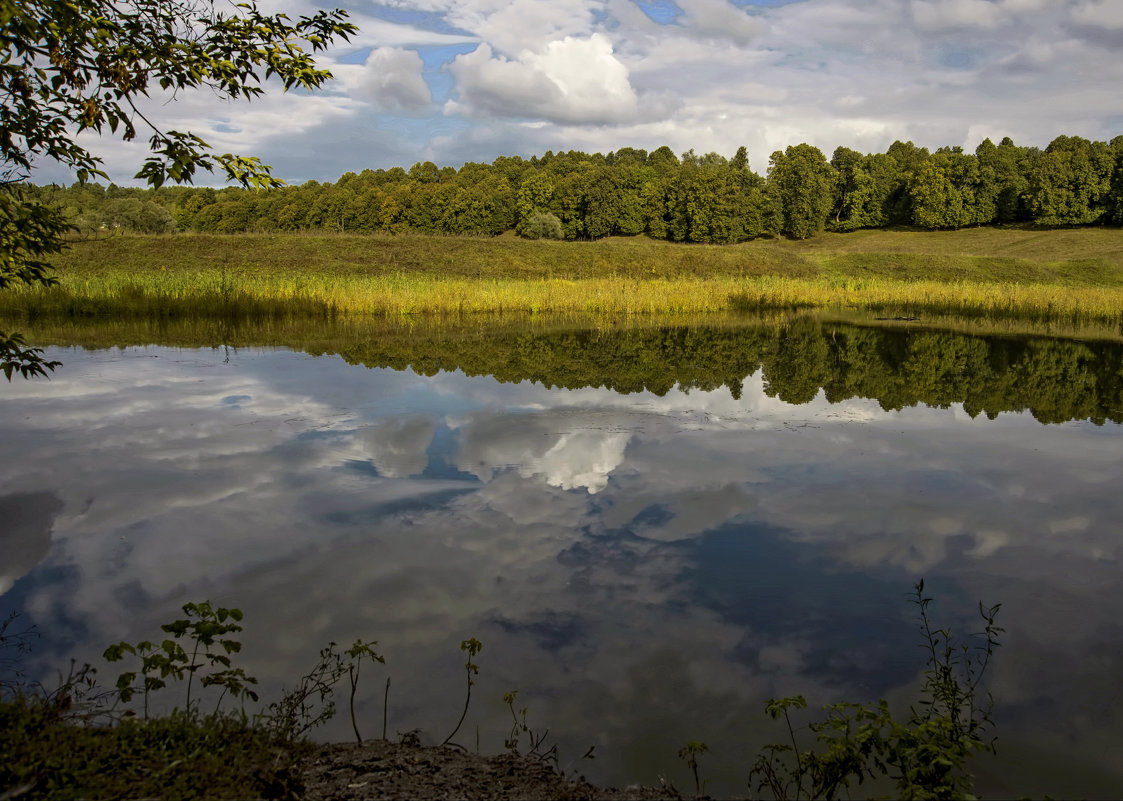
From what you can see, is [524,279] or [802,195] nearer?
[524,279]

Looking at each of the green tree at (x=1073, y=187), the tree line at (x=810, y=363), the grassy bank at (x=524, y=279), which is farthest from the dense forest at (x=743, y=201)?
the tree line at (x=810, y=363)

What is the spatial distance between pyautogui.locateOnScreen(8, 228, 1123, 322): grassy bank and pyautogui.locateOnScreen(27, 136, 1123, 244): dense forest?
9942 mm

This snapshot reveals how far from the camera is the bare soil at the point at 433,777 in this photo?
3.15 meters

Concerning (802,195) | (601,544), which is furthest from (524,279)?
(802,195)

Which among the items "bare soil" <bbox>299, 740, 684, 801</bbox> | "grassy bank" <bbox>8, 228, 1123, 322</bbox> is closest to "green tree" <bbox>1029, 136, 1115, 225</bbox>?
"grassy bank" <bbox>8, 228, 1123, 322</bbox>

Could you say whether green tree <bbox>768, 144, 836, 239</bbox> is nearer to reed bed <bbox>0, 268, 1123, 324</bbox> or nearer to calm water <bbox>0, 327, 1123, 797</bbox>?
reed bed <bbox>0, 268, 1123, 324</bbox>

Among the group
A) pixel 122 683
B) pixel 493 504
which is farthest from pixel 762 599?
pixel 122 683

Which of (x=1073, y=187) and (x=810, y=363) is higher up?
(x=1073, y=187)

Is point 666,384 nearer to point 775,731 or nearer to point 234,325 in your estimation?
point 775,731

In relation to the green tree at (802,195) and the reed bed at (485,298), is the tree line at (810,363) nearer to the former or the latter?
the reed bed at (485,298)

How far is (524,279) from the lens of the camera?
34094 mm

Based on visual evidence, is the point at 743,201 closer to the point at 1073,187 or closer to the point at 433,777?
the point at 1073,187

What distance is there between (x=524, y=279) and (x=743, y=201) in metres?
36.9

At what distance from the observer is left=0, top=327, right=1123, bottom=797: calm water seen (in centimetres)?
420
